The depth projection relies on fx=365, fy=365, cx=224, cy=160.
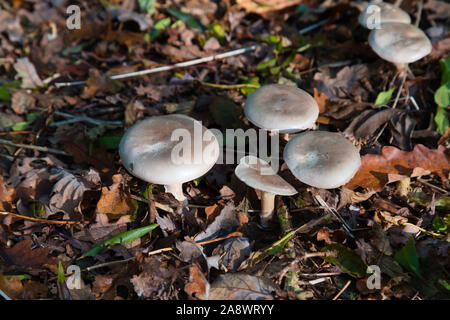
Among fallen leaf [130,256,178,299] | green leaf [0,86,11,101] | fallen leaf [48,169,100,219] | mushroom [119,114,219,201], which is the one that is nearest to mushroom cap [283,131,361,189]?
mushroom [119,114,219,201]

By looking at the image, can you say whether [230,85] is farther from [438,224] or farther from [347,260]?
[438,224]

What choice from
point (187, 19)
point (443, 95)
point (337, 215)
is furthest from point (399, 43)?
point (187, 19)

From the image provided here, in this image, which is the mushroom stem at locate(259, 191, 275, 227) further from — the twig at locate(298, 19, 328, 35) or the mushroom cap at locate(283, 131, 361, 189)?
the twig at locate(298, 19, 328, 35)

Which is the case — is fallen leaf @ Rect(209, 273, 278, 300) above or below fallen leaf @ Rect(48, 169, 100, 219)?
below

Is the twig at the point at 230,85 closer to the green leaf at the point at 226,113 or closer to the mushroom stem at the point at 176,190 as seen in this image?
the green leaf at the point at 226,113

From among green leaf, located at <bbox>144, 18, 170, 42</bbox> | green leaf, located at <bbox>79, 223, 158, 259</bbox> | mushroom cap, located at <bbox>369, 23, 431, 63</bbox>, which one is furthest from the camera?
green leaf, located at <bbox>144, 18, 170, 42</bbox>

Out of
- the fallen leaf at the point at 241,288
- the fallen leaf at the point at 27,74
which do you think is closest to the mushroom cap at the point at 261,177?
the fallen leaf at the point at 241,288
